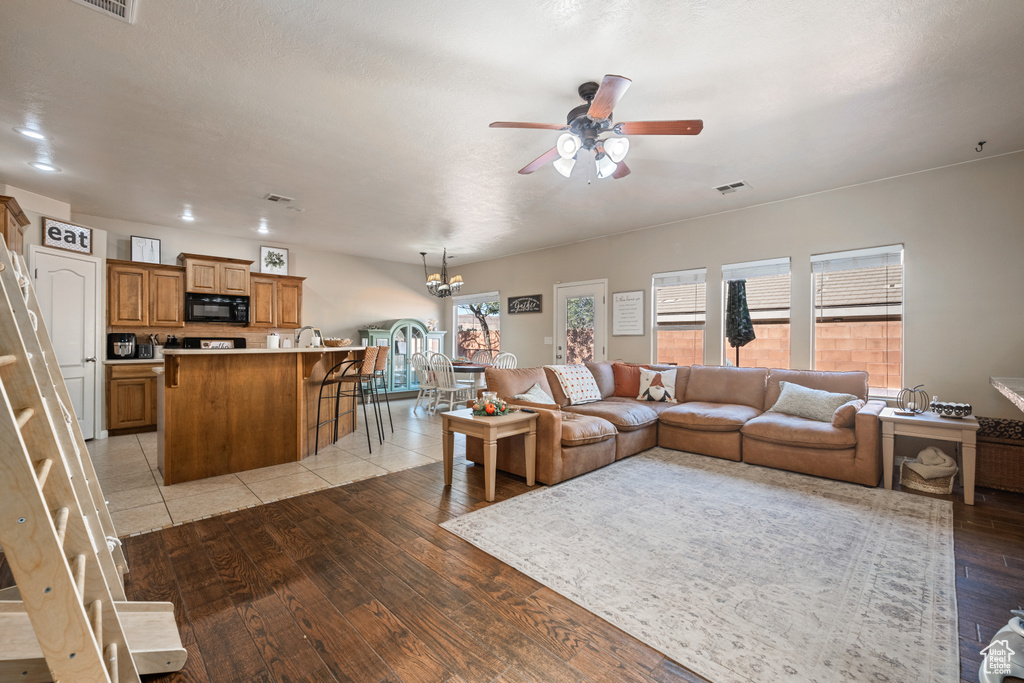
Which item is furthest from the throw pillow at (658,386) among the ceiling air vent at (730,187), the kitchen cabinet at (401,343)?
the kitchen cabinet at (401,343)

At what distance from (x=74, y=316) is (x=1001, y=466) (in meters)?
8.74

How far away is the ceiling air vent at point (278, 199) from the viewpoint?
4.52 metres

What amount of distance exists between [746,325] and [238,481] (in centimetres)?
530

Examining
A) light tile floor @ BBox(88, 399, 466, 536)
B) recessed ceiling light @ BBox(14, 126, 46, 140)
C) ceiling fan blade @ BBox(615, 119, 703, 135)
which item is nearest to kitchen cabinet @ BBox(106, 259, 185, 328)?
light tile floor @ BBox(88, 399, 466, 536)

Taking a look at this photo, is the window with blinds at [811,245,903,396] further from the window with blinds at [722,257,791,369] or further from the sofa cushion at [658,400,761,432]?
the sofa cushion at [658,400,761,432]

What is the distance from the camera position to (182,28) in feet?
6.88

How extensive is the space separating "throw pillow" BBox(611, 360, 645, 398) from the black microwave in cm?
529

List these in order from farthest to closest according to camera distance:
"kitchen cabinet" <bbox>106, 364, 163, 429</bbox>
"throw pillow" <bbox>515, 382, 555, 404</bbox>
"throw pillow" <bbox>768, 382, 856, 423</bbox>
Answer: "kitchen cabinet" <bbox>106, 364, 163, 429</bbox>, "throw pillow" <bbox>515, 382, 555, 404</bbox>, "throw pillow" <bbox>768, 382, 856, 423</bbox>

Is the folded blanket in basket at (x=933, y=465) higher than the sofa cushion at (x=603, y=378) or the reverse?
the reverse

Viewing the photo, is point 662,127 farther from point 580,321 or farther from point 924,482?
point 580,321

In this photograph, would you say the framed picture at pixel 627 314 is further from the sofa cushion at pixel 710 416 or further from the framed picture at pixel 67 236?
the framed picture at pixel 67 236

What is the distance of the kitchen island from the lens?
11.0 ft

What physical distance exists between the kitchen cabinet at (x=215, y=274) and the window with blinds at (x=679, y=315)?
19.0 ft

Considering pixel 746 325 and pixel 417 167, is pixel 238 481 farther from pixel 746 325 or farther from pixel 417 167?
pixel 746 325
